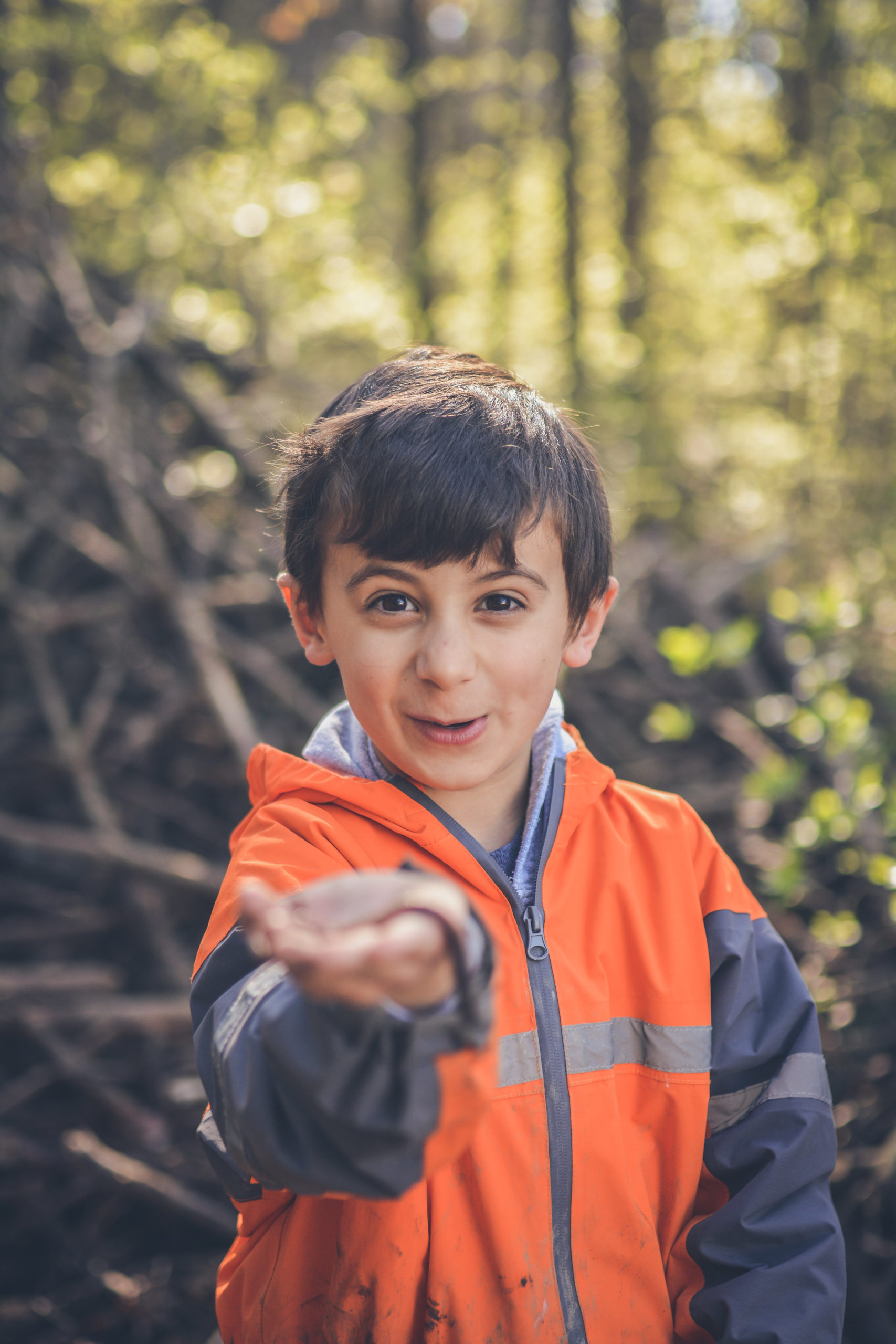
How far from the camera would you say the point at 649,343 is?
8461 mm

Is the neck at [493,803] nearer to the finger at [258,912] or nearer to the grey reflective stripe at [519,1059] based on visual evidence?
the grey reflective stripe at [519,1059]

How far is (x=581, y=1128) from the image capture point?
134 cm

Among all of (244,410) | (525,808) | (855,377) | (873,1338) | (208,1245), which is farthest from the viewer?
(855,377)

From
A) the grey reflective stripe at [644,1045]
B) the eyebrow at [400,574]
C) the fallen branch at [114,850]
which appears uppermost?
the eyebrow at [400,574]

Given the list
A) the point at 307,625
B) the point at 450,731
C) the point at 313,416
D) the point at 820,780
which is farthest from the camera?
the point at 313,416

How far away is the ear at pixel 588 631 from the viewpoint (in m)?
1.61

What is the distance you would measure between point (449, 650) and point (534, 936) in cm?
48

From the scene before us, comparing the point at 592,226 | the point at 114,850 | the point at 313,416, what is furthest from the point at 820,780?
the point at 592,226

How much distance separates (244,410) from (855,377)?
4.31 m

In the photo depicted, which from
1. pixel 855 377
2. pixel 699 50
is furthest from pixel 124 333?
pixel 699 50

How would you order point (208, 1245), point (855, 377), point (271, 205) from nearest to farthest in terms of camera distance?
point (208, 1245) → point (855, 377) → point (271, 205)

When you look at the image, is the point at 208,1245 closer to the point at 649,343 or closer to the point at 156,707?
the point at 156,707

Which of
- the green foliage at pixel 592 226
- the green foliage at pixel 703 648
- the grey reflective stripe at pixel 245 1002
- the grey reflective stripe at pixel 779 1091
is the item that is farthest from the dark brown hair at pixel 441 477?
the green foliage at pixel 592 226

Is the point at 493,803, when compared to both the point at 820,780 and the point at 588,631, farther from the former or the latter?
the point at 820,780
